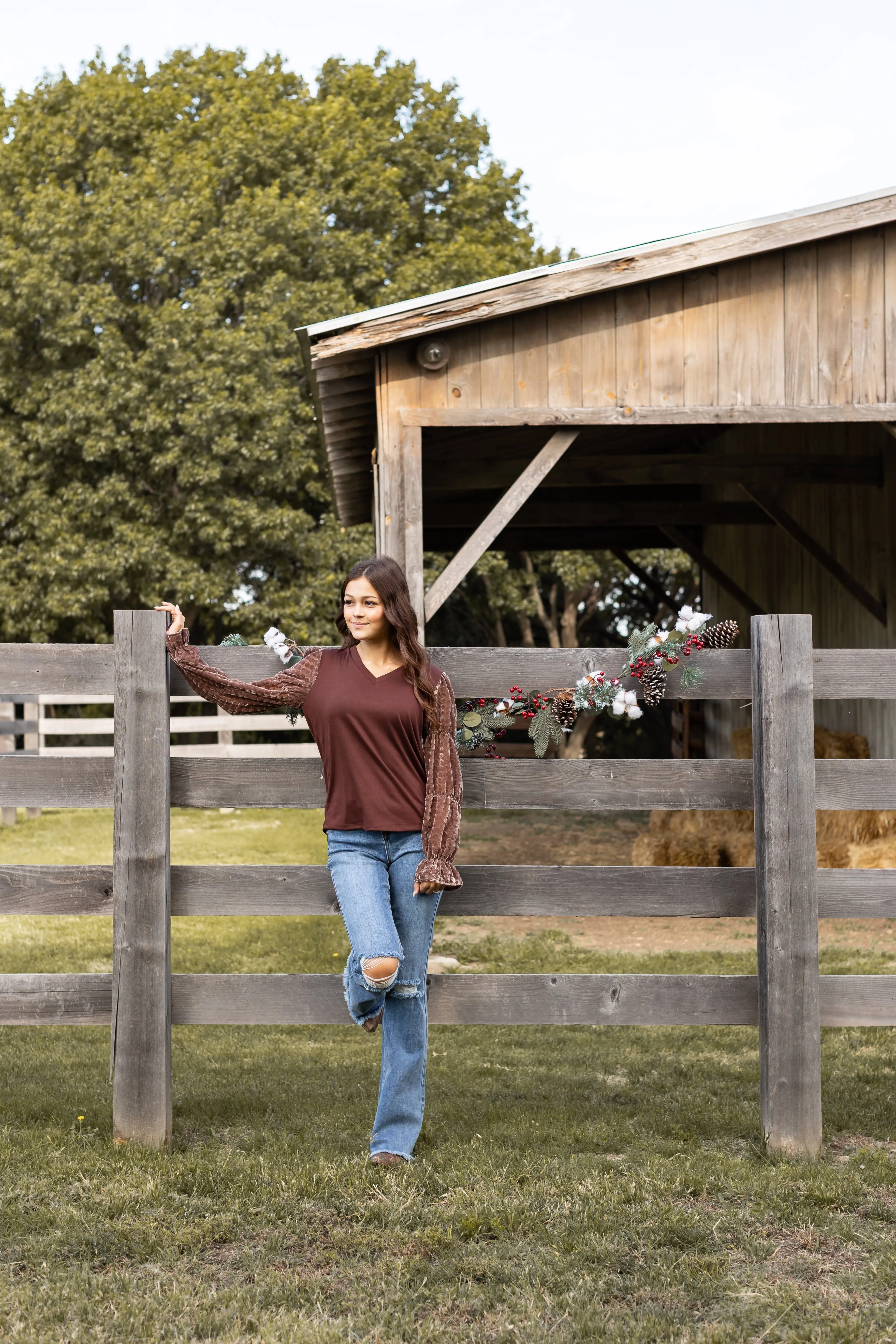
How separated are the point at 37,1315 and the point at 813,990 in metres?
2.39

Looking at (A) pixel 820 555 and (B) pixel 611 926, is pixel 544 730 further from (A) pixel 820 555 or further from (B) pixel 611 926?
(A) pixel 820 555

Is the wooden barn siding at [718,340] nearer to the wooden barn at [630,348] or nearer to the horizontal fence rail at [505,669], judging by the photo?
the wooden barn at [630,348]

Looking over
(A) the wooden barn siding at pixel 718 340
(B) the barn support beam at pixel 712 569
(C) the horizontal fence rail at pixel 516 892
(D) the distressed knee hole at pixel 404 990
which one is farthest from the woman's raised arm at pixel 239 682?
(B) the barn support beam at pixel 712 569

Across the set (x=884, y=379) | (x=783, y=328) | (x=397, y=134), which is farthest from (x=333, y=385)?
(x=397, y=134)

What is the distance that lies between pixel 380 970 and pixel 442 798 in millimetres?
536

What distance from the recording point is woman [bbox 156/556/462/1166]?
3701 millimetres

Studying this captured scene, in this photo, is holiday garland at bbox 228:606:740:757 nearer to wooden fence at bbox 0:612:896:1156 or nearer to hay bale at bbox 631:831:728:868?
wooden fence at bbox 0:612:896:1156

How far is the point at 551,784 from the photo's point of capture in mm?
4074

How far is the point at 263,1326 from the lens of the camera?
2752 mm

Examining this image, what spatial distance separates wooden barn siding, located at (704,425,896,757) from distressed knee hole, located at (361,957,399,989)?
733 cm

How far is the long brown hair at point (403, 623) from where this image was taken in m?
3.78

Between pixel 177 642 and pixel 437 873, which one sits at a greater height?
pixel 177 642

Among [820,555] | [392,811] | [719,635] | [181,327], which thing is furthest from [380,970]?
[181,327]

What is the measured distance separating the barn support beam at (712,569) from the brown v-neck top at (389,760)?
9.73 m
